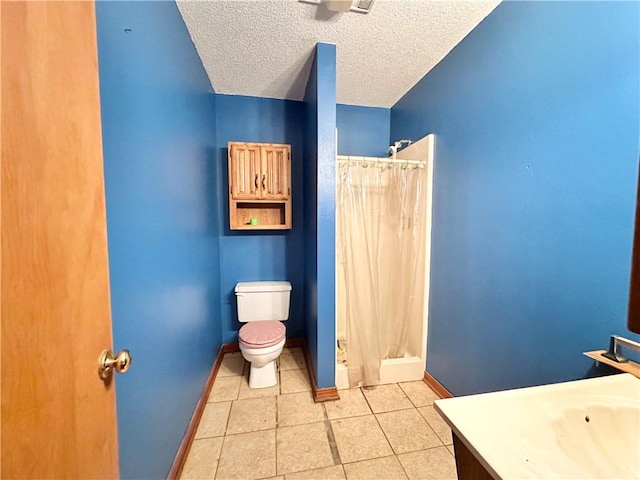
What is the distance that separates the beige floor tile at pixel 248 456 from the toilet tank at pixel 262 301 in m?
0.92

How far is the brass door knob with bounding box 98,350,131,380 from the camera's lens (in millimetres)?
577

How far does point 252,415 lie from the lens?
162cm

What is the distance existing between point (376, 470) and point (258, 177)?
2.20 metres

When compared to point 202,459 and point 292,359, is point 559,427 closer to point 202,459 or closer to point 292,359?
point 202,459

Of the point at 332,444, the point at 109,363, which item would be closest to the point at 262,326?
the point at 332,444

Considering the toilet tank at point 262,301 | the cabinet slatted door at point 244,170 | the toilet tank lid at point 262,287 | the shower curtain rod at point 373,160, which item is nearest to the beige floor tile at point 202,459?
the toilet tank at point 262,301

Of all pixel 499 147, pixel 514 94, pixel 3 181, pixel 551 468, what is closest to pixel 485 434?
pixel 551 468

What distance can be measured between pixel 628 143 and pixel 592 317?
665 mm

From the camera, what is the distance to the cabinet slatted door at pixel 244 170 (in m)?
2.14

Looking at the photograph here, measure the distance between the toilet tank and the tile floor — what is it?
0.54 meters

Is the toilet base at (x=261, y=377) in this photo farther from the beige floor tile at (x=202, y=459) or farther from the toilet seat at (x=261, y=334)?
the beige floor tile at (x=202, y=459)

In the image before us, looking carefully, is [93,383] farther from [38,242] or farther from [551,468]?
[551,468]

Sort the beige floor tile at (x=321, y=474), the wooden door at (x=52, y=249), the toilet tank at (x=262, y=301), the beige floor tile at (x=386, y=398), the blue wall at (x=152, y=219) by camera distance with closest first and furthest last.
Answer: the wooden door at (x=52, y=249), the blue wall at (x=152, y=219), the beige floor tile at (x=321, y=474), the beige floor tile at (x=386, y=398), the toilet tank at (x=262, y=301)

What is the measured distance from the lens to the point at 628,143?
0.85 metres
